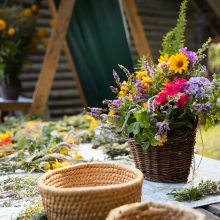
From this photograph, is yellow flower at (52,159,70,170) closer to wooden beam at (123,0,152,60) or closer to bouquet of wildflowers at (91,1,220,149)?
bouquet of wildflowers at (91,1,220,149)

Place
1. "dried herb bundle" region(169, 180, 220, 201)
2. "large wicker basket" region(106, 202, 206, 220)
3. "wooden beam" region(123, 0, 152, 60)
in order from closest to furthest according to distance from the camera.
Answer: "large wicker basket" region(106, 202, 206, 220), "dried herb bundle" region(169, 180, 220, 201), "wooden beam" region(123, 0, 152, 60)

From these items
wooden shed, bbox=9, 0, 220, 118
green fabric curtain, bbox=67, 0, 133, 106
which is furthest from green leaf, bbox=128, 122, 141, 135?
wooden shed, bbox=9, 0, 220, 118

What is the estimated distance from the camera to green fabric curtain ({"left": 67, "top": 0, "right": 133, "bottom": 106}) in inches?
206

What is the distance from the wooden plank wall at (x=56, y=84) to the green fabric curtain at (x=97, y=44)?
2.26ft

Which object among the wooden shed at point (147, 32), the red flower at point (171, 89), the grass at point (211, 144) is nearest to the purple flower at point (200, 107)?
the red flower at point (171, 89)

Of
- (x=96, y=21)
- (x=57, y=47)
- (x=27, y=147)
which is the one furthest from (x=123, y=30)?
(x=27, y=147)

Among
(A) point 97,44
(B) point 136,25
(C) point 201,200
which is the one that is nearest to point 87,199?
(C) point 201,200

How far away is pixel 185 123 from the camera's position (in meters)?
2.20

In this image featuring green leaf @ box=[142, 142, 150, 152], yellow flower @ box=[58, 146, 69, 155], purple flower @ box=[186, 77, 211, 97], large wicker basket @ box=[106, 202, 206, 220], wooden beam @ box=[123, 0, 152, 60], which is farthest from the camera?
wooden beam @ box=[123, 0, 152, 60]

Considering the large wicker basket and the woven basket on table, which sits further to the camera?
the woven basket on table

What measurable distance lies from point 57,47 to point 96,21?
655 millimetres

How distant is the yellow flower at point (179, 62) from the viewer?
2.16 meters

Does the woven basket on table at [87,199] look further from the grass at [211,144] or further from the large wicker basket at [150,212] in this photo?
the grass at [211,144]

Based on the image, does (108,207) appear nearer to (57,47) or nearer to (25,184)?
(25,184)
